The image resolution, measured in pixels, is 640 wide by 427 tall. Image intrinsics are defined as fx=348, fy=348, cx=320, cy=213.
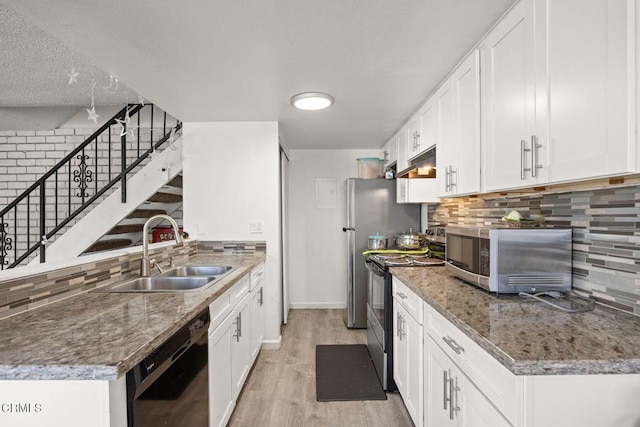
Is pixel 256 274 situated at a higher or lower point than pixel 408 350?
higher

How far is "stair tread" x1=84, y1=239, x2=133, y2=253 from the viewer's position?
3.48 metres

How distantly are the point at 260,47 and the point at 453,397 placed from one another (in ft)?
6.31

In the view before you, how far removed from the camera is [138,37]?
5.79ft

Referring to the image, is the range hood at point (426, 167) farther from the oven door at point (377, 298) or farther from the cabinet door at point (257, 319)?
the cabinet door at point (257, 319)

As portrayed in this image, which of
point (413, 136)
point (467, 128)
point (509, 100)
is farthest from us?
point (413, 136)

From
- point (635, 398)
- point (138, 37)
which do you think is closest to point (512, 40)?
point (635, 398)

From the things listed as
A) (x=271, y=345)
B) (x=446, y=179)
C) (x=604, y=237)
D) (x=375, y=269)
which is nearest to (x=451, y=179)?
(x=446, y=179)

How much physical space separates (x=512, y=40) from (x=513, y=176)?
594 millimetres

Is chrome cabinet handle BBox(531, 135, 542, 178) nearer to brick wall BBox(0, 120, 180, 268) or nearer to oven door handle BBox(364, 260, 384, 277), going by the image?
oven door handle BBox(364, 260, 384, 277)

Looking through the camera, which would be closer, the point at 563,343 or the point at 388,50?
the point at 563,343

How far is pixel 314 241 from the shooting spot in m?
4.80

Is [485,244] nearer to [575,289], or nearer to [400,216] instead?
[575,289]

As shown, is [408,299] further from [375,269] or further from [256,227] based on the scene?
[256,227]

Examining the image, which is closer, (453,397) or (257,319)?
(453,397)
